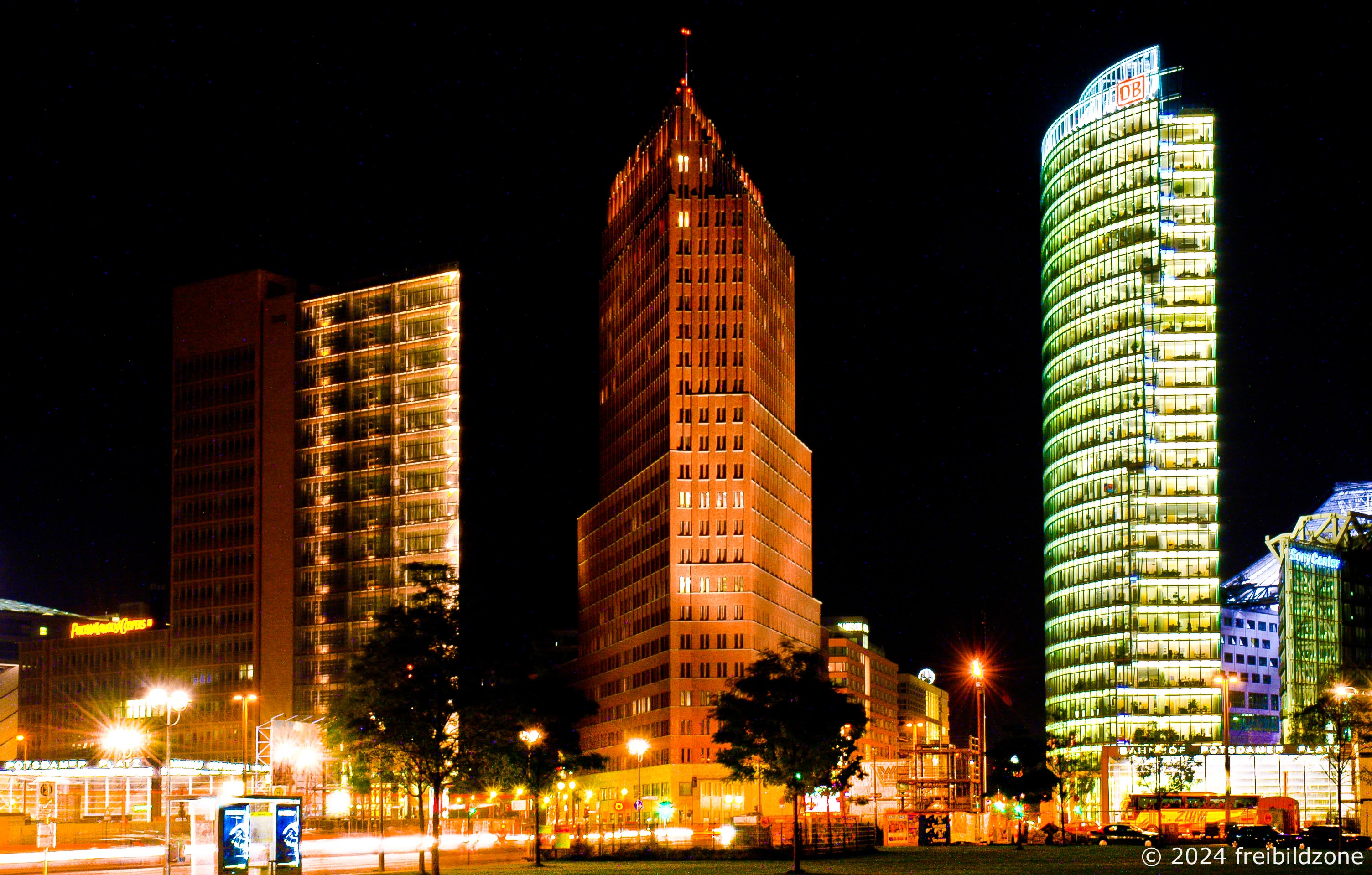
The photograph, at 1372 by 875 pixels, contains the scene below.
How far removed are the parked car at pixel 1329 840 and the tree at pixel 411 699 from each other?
2152 inches

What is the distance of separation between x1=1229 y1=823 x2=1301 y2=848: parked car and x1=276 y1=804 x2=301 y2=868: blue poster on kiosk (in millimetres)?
72718

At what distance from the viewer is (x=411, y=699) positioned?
7812 cm

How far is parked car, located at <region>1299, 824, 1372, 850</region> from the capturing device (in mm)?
104250

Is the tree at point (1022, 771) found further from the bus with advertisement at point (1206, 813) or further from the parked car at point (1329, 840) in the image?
the parked car at point (1329, 840)

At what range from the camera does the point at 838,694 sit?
313ft

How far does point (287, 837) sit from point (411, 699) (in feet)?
83.7

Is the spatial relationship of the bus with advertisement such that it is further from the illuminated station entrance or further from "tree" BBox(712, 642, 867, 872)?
the illuminated station entrance

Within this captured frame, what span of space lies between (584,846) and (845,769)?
683 inches

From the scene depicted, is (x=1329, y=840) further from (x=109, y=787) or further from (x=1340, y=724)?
(x=109, y=787)

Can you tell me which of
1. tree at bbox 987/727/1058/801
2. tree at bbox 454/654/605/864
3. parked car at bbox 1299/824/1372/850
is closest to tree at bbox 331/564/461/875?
tree at bbox 454/654/605/864

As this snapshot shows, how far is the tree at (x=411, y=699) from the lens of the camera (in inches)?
3068

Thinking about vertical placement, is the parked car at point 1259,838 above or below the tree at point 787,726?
below

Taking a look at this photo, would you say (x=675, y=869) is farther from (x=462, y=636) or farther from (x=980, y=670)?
(x=980, y=670)

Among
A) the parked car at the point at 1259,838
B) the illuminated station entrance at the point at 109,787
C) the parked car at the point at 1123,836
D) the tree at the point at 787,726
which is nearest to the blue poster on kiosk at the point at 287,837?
the illuminated station entrance at the point at 109,787
